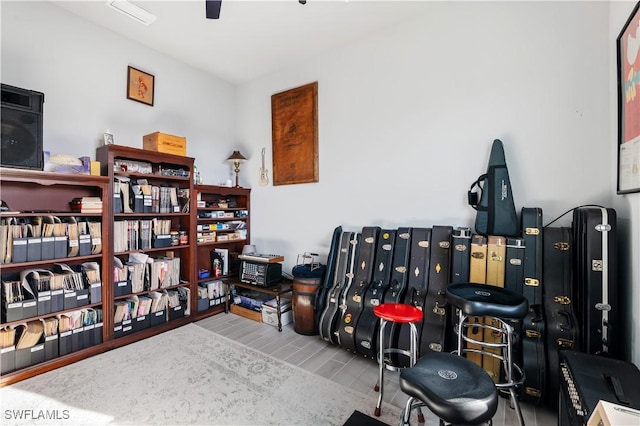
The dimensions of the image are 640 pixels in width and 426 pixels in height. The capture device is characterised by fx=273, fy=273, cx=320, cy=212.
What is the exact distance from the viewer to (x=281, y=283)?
3.30m

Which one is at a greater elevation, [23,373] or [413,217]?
[413,217]

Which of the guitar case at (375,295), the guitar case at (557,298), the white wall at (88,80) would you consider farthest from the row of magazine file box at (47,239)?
the guitar case at (557,298)

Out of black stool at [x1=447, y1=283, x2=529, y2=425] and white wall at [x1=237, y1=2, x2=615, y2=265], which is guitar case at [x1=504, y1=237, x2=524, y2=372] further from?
white wall at [x1=237, y1=2, x2=615, y2=265]

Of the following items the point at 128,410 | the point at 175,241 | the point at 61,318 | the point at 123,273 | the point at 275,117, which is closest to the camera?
the point at 128,410

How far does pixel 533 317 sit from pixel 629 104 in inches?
55.1

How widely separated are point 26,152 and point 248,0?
7.14ft

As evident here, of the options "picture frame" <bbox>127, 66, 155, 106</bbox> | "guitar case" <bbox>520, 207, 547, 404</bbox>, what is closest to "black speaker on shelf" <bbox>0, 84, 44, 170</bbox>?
"picture frame" <bbox>127, 66, 155, 106</bbox>

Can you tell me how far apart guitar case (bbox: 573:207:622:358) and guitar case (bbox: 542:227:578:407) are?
0.07 metres

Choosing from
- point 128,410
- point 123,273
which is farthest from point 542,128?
point 123,273

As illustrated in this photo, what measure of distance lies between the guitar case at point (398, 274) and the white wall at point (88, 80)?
2855mm

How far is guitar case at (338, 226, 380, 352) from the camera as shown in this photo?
2400 mm


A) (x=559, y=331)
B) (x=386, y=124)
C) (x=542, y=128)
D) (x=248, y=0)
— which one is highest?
(x=248, y=0)

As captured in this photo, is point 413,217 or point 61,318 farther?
point 413,217

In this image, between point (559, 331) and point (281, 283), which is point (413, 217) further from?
point (281, 283)
